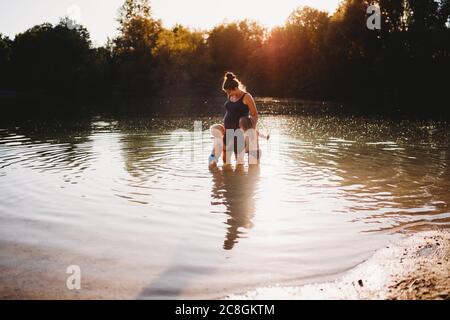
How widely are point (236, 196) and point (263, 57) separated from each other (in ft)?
250

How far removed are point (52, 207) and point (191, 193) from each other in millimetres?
2349

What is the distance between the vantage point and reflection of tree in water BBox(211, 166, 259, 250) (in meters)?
5.73

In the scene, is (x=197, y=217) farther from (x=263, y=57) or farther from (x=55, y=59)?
(x=55, y=59)

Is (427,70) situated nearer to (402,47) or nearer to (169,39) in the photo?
(402,47)

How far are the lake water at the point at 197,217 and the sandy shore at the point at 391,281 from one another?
22cm

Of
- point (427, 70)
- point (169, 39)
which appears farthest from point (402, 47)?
point (169, 39)

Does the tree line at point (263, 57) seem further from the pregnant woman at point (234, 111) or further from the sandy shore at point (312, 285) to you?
the sandy shore at point (312, 285)

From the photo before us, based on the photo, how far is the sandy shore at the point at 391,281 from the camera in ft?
12.2

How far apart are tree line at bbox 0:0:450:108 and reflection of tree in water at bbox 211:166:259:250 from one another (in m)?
43.7

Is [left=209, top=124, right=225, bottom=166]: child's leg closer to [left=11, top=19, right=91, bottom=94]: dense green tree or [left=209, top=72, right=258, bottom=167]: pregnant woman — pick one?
[left=209, top=72, right=258, bottom=167]: pregnant woman

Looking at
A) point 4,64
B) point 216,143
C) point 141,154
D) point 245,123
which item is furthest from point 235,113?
point 4,64

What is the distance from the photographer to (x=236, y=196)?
752 centimetres

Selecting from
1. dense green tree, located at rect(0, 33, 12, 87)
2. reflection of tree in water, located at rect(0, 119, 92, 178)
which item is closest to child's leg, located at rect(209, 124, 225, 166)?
reflection of tree in water, located at rect(0, 119, 92, 178)

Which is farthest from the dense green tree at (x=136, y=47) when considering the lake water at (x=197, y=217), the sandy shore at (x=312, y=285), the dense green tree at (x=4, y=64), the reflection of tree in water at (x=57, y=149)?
the sandy shore at (x=312, y=285)
